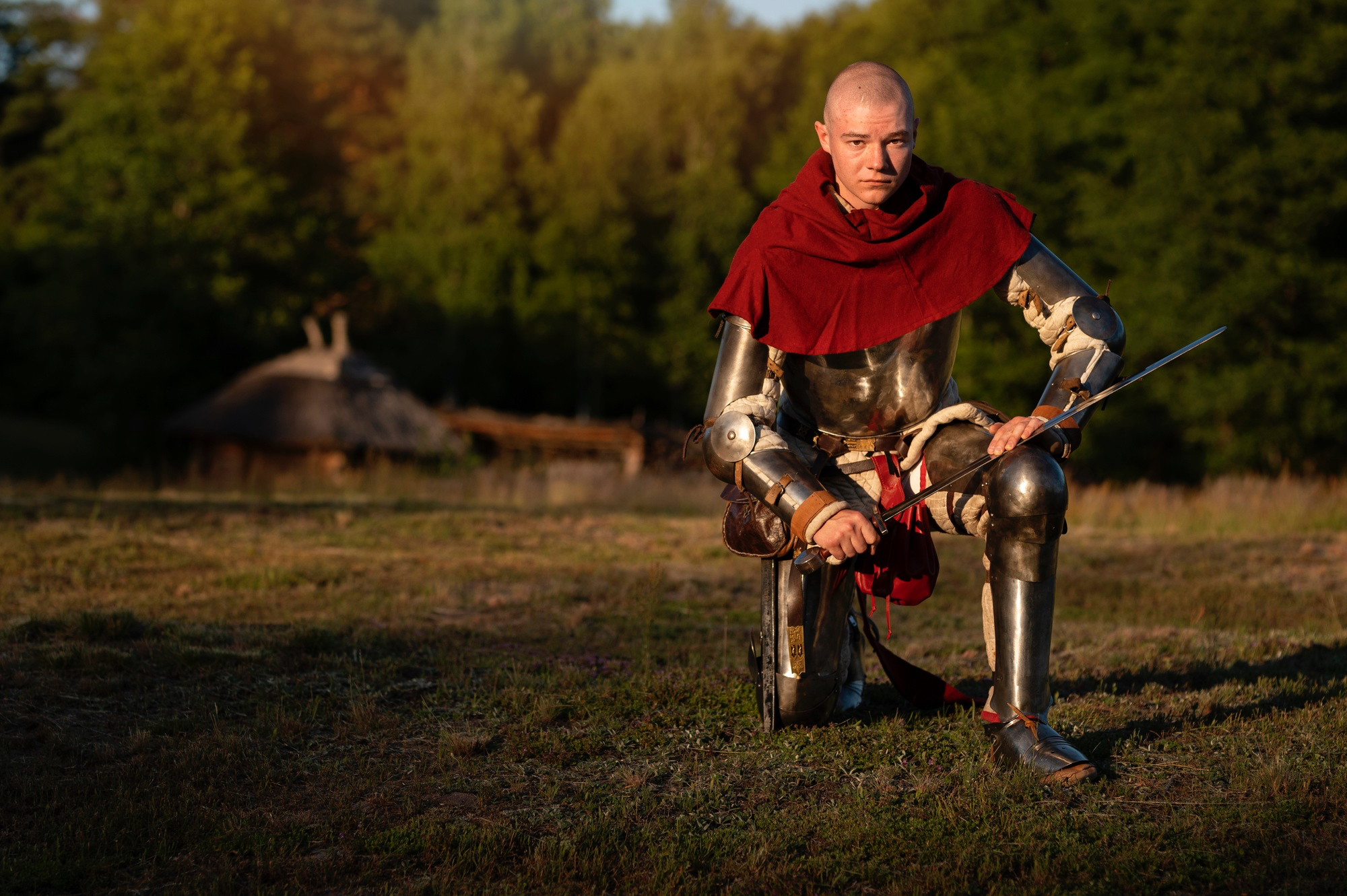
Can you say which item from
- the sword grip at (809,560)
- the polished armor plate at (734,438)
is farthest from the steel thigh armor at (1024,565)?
the polished armor plate at (734,438)

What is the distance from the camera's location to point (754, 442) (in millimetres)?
3756

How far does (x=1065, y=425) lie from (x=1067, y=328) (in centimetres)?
40

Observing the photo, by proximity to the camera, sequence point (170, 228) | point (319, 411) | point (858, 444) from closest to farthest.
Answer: point (858, 444) < point (319, 411) < point (170, 228)

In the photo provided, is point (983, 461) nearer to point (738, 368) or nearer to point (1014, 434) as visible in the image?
point (1014, 434)

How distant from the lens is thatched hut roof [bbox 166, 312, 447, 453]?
21.2 meters

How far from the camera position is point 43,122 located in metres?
35.8

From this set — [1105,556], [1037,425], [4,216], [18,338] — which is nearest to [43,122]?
[4,216]

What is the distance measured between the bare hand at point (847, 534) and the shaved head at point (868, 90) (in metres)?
1.34

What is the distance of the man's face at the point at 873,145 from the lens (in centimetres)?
378

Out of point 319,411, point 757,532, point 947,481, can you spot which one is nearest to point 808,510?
point 757,532

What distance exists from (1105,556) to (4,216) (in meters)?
32.7

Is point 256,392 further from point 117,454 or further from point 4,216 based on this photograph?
point 4,216

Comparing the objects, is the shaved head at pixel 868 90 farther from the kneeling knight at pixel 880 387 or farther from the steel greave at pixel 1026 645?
the steel greave at pixel 1026 645

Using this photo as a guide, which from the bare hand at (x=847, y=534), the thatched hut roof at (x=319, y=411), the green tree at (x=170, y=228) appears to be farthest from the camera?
the green tree at (x=170, y=228)
